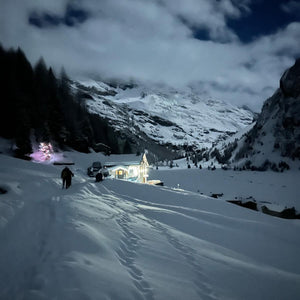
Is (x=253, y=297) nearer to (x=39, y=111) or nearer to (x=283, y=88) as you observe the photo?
(x=39, y=111)

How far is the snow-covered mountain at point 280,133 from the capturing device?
56.0m

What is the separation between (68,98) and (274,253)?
2760 inches

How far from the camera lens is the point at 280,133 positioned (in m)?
62.0

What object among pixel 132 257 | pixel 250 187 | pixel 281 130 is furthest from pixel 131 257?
pixel 281 130

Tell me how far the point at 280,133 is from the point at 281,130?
1.38m

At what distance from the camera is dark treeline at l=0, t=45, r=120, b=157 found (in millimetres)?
37031

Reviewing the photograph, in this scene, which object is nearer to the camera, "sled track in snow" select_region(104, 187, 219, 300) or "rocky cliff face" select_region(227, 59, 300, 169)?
"sled track in snow" select_region(104, 187, 219, 300)

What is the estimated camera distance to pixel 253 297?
407 centimetres

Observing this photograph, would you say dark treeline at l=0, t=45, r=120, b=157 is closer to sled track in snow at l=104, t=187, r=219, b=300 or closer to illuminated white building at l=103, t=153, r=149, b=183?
illuminated white building at l=103, t=153, r=149, b=183

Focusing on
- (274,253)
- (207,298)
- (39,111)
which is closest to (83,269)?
(207,298)

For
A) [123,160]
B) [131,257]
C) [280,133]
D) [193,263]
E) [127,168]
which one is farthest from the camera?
[280,133]

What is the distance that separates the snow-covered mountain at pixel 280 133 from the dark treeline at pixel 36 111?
5860 cm

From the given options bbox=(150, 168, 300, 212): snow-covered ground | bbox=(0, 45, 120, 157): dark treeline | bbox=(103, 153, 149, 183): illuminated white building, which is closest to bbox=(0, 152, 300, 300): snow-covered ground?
bbox=(150, 168, 300, 212): snow-covered ground

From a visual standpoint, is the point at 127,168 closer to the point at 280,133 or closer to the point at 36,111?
the point at 36,111
